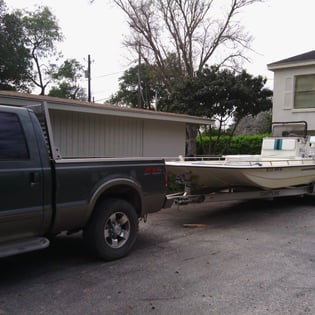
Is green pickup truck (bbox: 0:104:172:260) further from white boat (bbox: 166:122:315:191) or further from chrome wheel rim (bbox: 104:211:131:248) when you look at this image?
white boat (bbox: 166:122:315:191)

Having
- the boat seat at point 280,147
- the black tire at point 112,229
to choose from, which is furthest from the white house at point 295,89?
the black tire at point 112,229

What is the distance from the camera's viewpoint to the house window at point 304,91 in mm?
16750

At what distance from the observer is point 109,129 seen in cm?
1132

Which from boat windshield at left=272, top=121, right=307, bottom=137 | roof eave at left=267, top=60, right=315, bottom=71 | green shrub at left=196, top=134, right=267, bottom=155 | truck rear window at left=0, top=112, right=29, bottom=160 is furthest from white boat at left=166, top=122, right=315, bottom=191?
green shrub at left=196, top=134, right=267, bottom=155

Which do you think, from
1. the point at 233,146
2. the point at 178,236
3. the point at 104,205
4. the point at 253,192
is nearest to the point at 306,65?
the point at 233,146

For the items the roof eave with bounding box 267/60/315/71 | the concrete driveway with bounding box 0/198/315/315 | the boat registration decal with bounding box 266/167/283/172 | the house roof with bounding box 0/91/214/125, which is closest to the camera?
the concrete driveway with bounding box 0/198/315/315

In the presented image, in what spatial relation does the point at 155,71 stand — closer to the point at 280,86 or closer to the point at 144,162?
the point at 280,86

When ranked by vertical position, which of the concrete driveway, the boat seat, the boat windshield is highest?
the boat windshield

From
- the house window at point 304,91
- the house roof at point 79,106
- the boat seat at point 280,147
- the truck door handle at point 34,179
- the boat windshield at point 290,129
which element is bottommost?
the truck door handle at point 34,179

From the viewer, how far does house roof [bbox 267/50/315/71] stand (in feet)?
54.5

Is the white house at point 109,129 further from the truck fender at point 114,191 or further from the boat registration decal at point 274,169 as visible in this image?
the boat registration decal at point 274,169

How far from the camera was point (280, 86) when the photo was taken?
1769 cm

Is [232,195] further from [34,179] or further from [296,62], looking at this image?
[296,62]

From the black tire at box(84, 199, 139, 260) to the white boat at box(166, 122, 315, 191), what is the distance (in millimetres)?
2545
